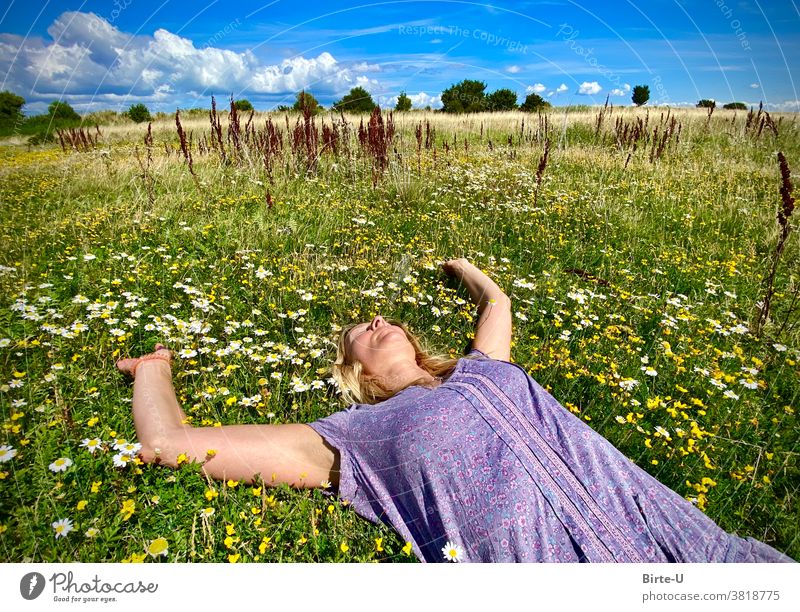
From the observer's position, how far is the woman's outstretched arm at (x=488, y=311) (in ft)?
10.1

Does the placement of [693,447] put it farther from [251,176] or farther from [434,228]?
[251,176]

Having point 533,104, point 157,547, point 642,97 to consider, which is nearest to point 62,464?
point 157,547

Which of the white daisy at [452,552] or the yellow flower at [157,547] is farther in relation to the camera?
the white daisy at [452,552]

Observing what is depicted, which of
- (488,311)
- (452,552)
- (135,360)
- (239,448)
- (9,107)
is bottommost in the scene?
(452,552)

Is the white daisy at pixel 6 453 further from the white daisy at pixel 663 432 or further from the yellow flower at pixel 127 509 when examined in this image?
the white daisy at pixel 663 432

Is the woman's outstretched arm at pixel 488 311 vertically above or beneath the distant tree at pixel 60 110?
beneath

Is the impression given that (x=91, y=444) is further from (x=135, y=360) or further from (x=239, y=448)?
(x=135, y=360)

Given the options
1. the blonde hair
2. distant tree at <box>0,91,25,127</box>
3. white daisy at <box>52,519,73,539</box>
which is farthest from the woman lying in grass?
distant tree at <box>0,91,25,127</box>

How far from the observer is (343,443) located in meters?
2.26

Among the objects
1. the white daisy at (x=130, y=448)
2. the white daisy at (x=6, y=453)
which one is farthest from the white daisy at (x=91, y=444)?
the white daisy at (x=6, y=453)
